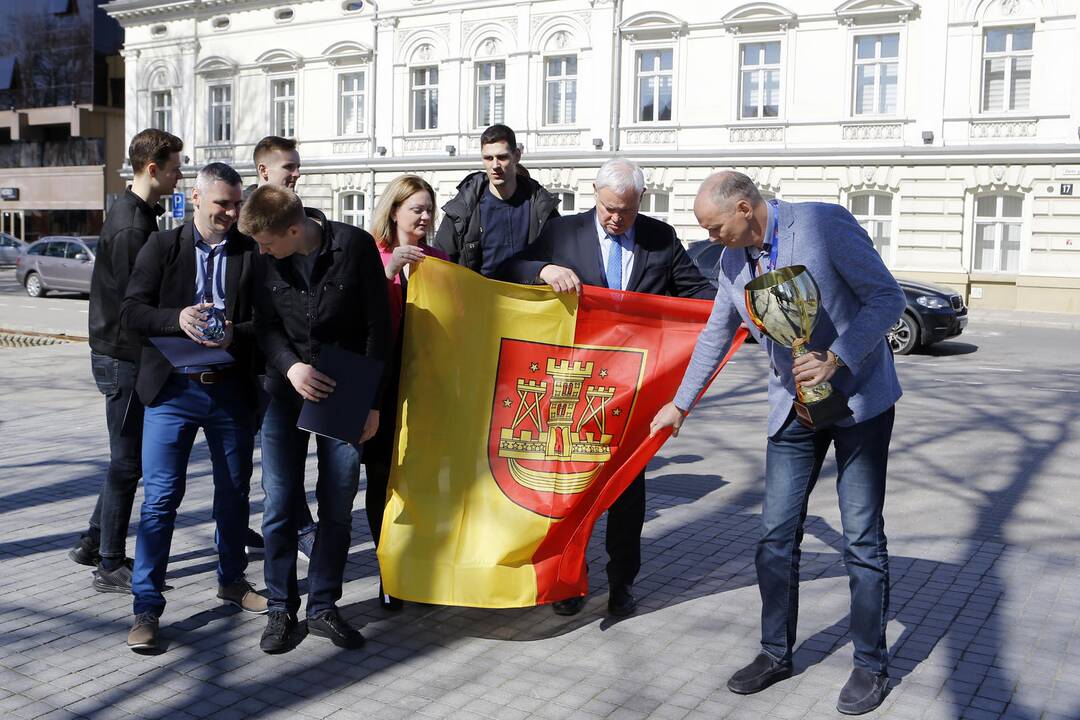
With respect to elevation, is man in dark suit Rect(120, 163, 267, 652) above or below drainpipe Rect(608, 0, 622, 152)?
below

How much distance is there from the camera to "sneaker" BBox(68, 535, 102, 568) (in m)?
5.75

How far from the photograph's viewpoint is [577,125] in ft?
109

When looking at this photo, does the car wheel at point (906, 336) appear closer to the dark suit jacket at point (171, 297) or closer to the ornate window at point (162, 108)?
the dark suit jacket at point (171, 297)

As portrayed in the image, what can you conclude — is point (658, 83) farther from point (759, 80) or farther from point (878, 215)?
point (878, 215)

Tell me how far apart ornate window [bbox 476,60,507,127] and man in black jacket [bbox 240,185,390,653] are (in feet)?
102

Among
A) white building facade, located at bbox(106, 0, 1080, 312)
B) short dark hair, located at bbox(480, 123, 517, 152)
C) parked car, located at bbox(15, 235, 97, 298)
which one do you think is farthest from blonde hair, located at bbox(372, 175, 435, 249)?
white building facade, located at bbox(106, 0, 1080, 312)

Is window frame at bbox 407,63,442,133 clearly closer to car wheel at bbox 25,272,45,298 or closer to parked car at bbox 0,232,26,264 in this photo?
car wheel at bbox 25,272,45,298

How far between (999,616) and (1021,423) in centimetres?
593

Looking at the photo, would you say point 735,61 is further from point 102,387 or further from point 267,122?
point 102,387

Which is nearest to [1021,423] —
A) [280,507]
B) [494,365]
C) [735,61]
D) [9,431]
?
[494,365]

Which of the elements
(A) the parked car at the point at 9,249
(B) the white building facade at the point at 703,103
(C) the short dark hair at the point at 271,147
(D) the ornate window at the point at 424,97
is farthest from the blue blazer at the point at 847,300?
(A) the parked car at the point at 9,249

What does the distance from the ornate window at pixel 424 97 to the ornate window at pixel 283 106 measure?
5594 millimetres

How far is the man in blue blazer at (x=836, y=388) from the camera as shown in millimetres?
4008

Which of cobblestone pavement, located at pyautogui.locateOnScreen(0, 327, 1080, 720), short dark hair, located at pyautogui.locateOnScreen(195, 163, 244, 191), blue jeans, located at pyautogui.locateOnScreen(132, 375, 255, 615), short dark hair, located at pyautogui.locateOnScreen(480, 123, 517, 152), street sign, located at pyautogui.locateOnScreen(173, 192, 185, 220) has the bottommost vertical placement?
cobblestone pavement, located at pyautogui.locateOnScreen(0, 327, 1080, 720)
